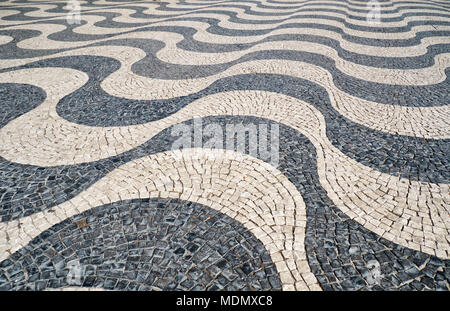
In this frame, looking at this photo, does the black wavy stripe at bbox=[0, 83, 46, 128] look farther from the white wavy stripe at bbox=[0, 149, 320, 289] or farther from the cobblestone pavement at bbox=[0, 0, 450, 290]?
the white wavy stripe at bbox=[0, 149, 320, 289]

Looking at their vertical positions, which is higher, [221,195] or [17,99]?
[17,99]

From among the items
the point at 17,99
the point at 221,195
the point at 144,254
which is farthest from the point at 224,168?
the point at 17,99

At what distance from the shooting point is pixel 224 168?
4.23 meters

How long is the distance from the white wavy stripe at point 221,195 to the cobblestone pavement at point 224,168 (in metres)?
0.02

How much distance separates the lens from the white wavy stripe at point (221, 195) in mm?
3082

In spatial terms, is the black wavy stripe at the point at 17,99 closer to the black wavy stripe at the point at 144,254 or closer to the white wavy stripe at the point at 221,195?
the white wavy stripe at the point at 221,195

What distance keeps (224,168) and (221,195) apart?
1.84 feet

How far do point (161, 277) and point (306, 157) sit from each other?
8.69 feet

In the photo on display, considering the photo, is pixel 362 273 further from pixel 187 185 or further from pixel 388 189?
pixel 187 185

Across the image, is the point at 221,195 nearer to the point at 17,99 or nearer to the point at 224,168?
the point at 224,168

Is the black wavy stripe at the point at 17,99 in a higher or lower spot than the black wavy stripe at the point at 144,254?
higher

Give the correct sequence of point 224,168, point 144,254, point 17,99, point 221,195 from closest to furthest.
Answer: point 144,254, point 221,195, point 224,168, point 17,99

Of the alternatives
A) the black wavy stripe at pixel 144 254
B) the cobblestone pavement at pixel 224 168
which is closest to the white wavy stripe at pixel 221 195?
the cobblestone pavement at pixel 224 168

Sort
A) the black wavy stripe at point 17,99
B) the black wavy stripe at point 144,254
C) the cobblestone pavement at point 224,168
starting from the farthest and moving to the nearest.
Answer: the black wavy stripe at point 17,99, the cobblestone pavement at point 224,168, the black wavy stripe at point 144,254
